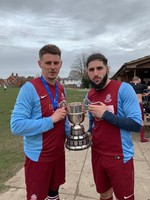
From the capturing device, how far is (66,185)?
13.0 feet

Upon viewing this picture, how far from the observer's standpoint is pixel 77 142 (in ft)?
7.91

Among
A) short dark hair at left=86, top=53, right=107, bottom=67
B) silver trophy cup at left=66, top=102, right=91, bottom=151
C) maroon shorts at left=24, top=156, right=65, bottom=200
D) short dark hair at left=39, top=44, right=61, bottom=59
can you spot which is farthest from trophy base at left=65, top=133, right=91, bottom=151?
short dark hair at left=39, top=44, right=61, bottom=59

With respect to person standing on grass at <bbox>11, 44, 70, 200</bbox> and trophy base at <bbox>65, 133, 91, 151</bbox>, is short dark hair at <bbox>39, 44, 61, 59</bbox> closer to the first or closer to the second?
person standing on grass at <bbox>11, 44, 70, 200</bbox>

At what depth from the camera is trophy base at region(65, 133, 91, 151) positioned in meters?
2.39

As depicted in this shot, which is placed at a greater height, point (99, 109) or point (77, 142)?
point (99, 109)

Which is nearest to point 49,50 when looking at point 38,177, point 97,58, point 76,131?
point 97,58

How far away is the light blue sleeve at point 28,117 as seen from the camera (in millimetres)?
2227

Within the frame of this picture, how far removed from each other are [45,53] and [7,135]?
609 cm

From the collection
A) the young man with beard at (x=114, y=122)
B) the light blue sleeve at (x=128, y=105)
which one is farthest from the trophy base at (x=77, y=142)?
the light blue sleeve at (x=128, y=105)

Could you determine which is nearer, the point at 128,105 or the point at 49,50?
the point at 128,105

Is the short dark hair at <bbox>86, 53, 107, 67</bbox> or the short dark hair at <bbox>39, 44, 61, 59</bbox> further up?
the short dark hair at <bbox>39, 44, 61, 59</bbox>

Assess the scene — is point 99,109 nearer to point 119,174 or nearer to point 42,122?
point 42,122

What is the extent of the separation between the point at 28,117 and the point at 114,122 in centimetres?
83

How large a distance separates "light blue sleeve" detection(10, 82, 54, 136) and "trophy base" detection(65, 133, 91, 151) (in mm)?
289
